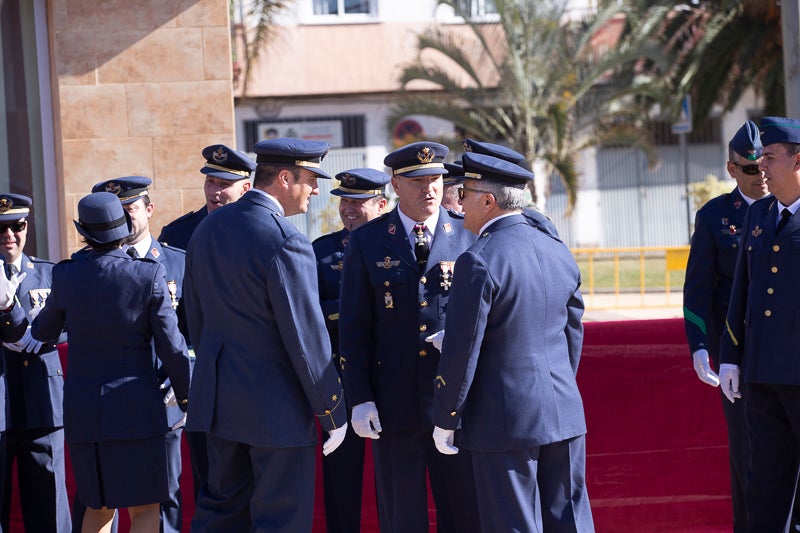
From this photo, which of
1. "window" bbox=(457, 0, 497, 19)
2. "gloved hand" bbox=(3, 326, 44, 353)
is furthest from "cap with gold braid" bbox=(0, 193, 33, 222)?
"window" bbox=(457, 0, 497, 19)

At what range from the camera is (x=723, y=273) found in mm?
5887

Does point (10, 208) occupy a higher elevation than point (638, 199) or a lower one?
higher

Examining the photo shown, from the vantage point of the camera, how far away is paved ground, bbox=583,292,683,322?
1656 cm

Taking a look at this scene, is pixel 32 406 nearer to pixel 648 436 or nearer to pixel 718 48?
pixel 648 436

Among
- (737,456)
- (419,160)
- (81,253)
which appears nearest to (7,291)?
(81,253)

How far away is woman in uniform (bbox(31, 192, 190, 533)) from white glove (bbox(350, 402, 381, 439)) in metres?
0.80

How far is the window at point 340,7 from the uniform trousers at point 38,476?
2132 centimetres

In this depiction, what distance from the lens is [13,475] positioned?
622cm

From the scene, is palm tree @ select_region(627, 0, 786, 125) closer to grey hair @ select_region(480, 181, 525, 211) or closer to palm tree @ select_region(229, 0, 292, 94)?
palm tree @ select_region(229, 0, 292, 94)

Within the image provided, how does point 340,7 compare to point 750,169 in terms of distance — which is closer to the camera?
point 750,169

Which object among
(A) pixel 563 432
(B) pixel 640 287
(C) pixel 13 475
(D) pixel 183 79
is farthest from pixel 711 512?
(B) pixel 640 287

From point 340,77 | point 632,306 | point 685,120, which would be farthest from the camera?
point 340,77

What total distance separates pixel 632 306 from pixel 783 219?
1277cm

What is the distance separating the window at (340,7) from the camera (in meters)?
26.0
